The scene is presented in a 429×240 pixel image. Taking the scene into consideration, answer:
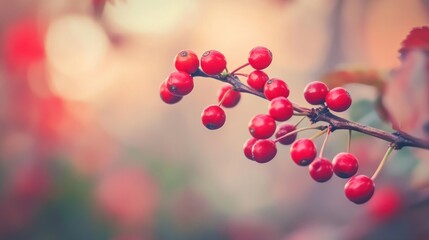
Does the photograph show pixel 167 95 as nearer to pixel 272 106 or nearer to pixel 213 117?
pixel 213 117

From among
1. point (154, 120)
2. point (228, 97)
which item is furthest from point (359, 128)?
point (154, 120)

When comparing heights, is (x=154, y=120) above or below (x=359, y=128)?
above

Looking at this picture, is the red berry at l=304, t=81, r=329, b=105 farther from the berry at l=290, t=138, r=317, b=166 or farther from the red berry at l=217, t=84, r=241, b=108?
the red berry at l=217, t=84, r=241, b=108

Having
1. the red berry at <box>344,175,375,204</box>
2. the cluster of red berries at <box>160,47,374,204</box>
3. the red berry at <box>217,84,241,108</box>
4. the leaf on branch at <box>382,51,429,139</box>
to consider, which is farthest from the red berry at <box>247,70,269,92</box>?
the leaf on branch at <box>382,51,429,139</box>

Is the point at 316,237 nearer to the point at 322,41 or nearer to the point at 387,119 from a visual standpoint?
the point at 387,119

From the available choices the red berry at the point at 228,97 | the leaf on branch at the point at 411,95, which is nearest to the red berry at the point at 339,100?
the red berry at the point at 228,97

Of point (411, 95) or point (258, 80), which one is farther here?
point (411, 95)

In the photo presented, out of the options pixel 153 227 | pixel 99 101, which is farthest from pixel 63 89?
pixel 153 227
